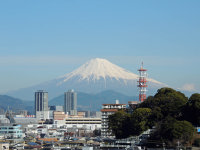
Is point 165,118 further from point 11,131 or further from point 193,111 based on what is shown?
point 11,131

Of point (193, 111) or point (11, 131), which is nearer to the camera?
point (193, 111)

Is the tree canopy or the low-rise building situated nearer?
the tree canopy

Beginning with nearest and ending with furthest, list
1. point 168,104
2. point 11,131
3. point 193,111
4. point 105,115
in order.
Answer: point 193,111 → point 168,104 → point 105,115 → point 11,131

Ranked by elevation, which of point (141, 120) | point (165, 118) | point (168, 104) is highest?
point (168, 104)

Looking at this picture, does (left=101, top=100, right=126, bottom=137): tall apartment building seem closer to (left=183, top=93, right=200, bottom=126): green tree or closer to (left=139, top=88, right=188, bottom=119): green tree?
(left=139, top=88, right=188, bottom=119): green tree

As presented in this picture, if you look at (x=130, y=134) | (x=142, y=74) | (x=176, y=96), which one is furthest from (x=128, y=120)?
(x=142, y=74)

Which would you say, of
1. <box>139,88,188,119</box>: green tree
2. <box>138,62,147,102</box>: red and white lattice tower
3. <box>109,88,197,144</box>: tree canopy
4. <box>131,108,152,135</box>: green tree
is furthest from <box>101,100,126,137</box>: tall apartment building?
<box>131,108,152,135</box>: green tree

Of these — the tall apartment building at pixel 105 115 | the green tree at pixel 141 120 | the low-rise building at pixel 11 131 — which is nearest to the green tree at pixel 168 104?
the green tree at pixel 141 120

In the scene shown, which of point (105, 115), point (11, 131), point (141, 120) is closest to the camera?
point (141, 120)

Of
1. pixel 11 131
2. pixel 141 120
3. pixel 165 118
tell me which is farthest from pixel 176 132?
pixel 11 131

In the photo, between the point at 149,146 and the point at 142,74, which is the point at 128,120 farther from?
the point at 142,74

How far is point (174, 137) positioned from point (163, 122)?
21.3 ft

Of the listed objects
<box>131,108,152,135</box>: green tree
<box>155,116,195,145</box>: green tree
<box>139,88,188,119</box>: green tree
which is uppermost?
<box>139,88,188,119</box>: green tree

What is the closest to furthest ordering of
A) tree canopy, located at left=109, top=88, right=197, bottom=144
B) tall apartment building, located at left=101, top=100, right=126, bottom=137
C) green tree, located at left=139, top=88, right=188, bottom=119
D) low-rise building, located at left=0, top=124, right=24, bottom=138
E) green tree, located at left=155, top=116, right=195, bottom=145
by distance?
1. green tree, located at left=155, top=116, right=195, bottom=145
2. tree canopy, located at left=109, top=88, right=197, bottom=144
3. green tree, located at left=139, top=88, right=188, bottom=119
4. tall apartment building, located at left=101, top=100, right=126, bottom=137
5. low-rise building, located at left=0, top=124, right=24, bottom=138
